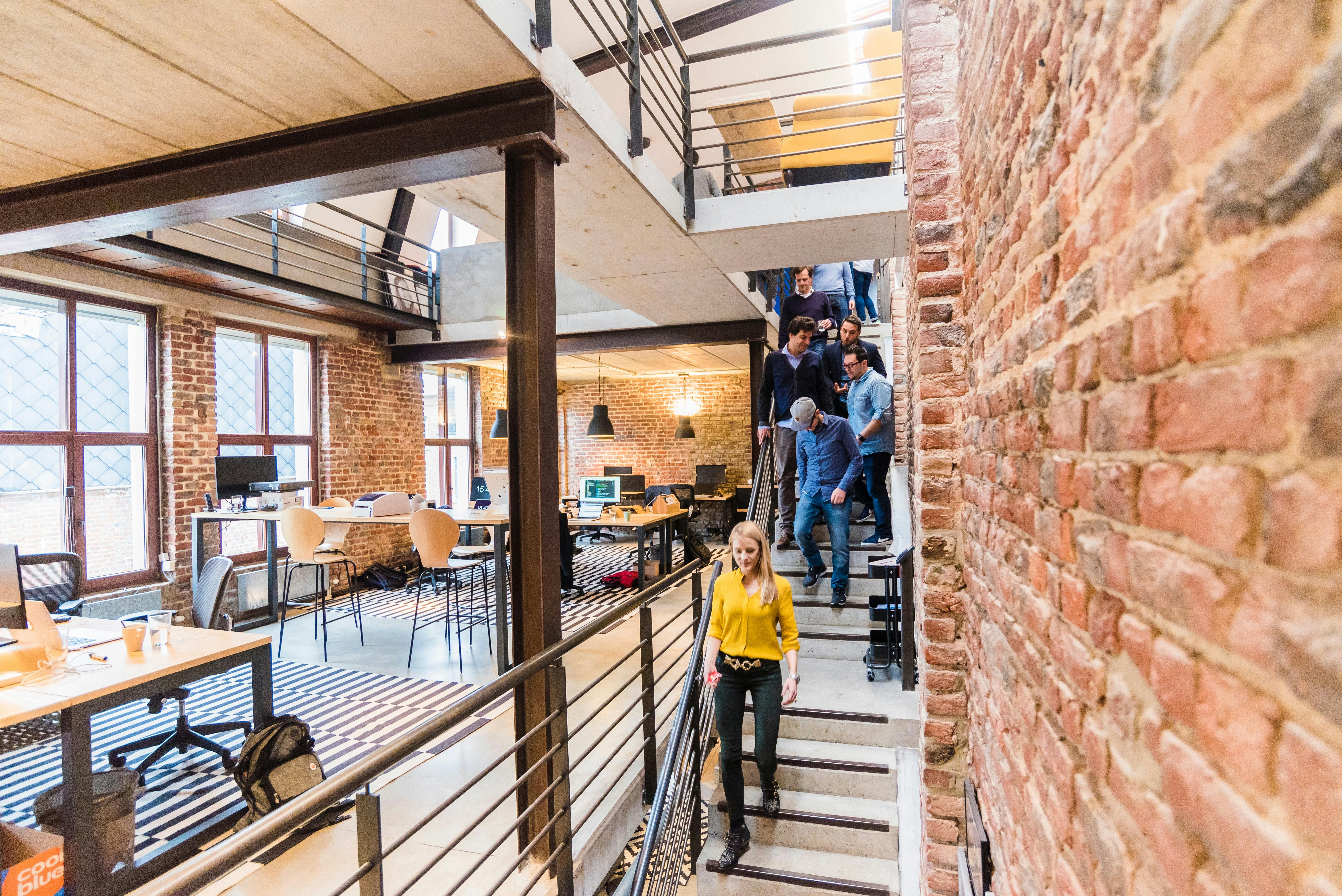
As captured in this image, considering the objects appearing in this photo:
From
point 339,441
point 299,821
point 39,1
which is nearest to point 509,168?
point 39,1

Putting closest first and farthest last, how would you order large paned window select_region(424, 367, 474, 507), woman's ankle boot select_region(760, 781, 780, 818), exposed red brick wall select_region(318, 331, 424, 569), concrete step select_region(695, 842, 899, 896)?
concrete step select_region(695, 842, 899, 896) → woman's ankle boot select_region(760, 781, 780, 818) → exposed red brick wall select_region(318, 331, 424, 569) → large paned window select_region(424, 367, 474, 507)

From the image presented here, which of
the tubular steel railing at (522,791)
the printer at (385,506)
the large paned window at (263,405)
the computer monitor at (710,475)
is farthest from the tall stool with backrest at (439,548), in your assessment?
the computer monitor at (710,475)

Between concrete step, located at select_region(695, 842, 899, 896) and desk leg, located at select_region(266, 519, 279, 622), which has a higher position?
desk leg, located at select_region(266, 519, 279, 622)

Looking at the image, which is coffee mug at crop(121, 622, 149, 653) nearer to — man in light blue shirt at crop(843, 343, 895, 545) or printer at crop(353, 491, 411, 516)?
printer at crop(353, 491, 411, 516)

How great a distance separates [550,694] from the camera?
7.27 feet

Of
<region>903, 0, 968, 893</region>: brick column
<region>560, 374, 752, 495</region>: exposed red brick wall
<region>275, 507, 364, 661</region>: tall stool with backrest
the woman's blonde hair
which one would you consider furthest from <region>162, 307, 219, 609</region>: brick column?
<region>903, 0, 968, 893</region>: brick column

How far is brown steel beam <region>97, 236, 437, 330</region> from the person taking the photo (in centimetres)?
469

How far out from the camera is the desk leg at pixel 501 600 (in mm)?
4645

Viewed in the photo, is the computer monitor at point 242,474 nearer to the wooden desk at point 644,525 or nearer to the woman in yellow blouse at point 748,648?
the wooden desk at point 644,525

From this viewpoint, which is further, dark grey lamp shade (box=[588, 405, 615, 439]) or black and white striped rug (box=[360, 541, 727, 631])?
dark grey lamp shade (box=[588, 405, 615, 439])

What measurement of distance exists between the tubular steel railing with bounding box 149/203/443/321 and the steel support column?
3000 mm

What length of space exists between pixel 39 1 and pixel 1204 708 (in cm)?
294

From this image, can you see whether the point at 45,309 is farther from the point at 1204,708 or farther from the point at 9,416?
the point at 1204,708

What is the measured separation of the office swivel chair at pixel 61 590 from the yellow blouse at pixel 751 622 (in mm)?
4408
